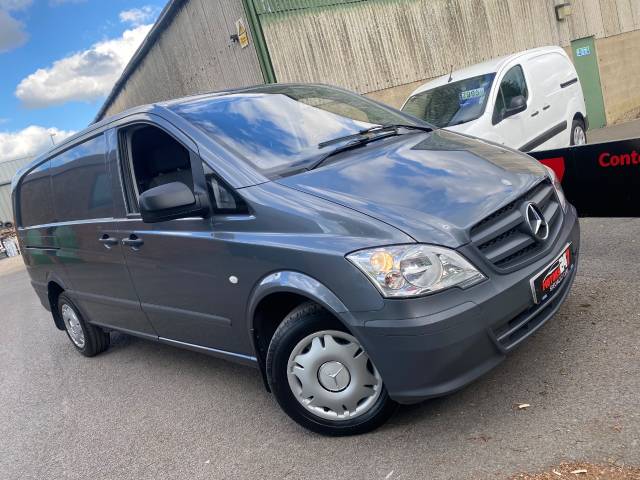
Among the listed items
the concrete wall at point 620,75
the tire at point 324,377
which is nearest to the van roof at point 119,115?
the tire at point 324,377

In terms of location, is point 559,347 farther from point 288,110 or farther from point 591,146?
point 288,110

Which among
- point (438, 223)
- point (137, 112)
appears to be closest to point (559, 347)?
point (438, 223)

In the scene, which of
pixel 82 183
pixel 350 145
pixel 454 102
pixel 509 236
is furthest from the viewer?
pixel 454 102

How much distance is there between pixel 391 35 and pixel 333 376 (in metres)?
11.6

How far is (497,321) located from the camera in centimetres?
251

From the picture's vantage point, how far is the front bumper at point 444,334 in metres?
2.41

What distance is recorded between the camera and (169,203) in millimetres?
3043

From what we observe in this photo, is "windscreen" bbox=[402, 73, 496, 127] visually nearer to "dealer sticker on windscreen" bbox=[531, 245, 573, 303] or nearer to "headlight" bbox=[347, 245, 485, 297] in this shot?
"dealer sticker on windscreen" bbox=[531, 245, 573, 303]

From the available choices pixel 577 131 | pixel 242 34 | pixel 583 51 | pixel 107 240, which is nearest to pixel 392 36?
pixel 242 34

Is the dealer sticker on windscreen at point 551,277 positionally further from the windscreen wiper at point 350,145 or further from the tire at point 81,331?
the tire at point 81,331

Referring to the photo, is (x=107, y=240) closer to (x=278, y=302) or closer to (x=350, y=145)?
(x=278, y=302)

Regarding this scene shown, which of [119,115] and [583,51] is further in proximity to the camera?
[583,51]

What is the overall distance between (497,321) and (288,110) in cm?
191

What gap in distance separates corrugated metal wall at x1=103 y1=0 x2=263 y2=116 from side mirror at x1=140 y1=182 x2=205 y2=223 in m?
8.94
